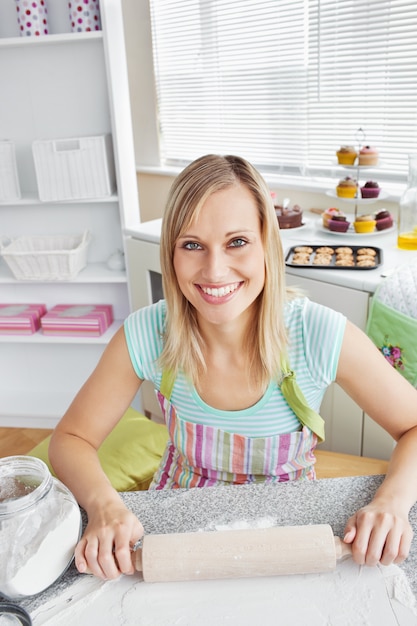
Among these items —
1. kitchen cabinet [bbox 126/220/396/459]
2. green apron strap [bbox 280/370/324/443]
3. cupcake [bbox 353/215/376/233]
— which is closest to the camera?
green apron strap [bbox 280/370/324/443]

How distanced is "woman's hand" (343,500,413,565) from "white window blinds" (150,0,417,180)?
6.11 ft

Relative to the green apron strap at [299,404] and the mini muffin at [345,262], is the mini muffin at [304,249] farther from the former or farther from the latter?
the green apron strap at [299,404]

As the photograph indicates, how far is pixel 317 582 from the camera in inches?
26.0

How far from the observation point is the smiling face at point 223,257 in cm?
93

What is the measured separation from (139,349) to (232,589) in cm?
52

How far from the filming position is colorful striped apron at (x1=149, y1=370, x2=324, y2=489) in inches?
41.1

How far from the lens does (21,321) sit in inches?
97.8

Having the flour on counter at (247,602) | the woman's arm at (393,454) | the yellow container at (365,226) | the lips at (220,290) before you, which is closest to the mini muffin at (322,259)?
the yellow container at (365,226)

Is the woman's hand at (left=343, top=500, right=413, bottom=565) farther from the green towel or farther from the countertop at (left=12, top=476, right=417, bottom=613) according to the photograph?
the green towel

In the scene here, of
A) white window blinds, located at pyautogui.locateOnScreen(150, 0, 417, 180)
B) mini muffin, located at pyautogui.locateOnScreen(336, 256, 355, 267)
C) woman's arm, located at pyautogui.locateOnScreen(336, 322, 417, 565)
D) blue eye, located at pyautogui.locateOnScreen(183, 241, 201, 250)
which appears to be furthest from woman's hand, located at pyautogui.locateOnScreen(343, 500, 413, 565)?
white window blinds, located at pyautogui.locateOnScreen(150, 0, 417, 180)

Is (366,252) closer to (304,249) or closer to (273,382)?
(304,249)

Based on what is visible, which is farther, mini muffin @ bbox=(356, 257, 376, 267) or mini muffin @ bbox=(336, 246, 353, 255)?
mini muffin @ bbox=(336, 246, 353, 255)

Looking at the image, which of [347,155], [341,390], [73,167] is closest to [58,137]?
[73,167]

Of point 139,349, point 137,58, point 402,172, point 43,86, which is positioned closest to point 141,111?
point 137,58
